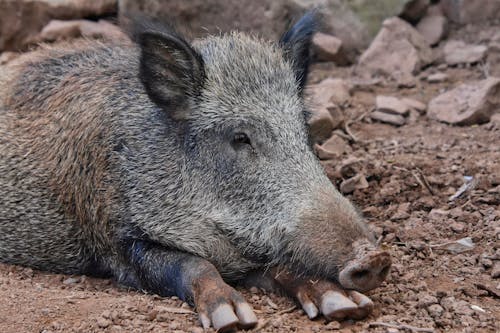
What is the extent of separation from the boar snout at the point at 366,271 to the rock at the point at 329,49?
472 centimetres

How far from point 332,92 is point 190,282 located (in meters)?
3.46

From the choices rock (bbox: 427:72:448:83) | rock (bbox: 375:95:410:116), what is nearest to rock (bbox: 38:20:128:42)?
rock (bbox: 375:95:410:116)

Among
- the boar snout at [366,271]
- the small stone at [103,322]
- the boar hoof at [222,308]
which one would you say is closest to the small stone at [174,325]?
the boar hoof at [222,308]

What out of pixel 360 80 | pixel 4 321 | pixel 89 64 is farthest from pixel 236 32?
pixel 360 80

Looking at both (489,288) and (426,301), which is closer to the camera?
(426,301)

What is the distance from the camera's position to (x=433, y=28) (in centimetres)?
866

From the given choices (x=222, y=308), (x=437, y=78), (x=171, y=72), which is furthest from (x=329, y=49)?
(x=222, y=308)

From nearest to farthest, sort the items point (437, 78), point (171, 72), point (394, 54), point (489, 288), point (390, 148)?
point (489, 288) < point (171, 72) < point (390, 148) < point (437, 78) < point (394, 54)

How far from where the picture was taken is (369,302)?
3.98 m

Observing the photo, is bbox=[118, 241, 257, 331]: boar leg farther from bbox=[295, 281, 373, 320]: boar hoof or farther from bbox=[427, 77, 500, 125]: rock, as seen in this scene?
bbox=[427, 77, 500, 125]: rock

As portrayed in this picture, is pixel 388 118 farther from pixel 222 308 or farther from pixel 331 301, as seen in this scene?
pixel 222 308

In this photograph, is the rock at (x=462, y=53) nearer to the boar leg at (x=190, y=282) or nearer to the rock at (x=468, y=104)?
the rock at (x=468, y=104)

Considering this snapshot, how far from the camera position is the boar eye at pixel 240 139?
15.4 ft

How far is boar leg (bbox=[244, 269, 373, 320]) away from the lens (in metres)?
3.98
